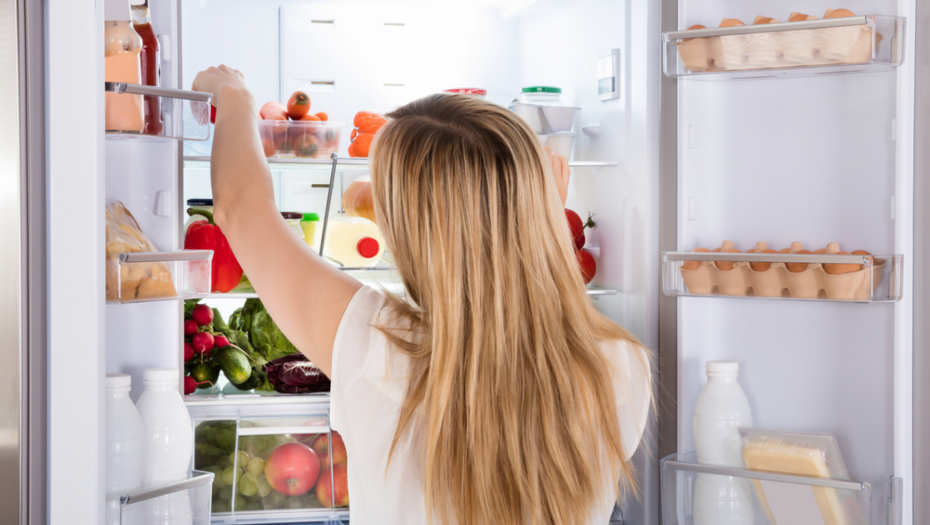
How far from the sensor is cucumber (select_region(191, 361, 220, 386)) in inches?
67.0

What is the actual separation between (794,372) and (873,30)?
0.69m

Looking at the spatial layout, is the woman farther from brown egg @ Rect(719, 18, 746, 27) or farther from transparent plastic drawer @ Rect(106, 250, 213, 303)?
brown egg @ Rect(719, 18, 746, 27)

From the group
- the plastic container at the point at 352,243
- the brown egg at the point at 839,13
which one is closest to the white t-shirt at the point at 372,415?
the plastic container at the point at 352,243

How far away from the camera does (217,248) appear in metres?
1.62

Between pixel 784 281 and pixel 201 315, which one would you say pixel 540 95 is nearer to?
pixel 784 281

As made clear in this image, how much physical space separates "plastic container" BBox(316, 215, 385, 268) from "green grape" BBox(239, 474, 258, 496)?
1.75 feet

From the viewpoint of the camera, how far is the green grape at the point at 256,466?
1.69 meters

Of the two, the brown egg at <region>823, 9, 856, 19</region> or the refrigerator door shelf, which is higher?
the brown egg at <region>823, 9, 856, 19</region>

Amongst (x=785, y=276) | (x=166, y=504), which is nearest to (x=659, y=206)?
(x=785, y=276)

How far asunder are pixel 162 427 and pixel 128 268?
0.92 feet

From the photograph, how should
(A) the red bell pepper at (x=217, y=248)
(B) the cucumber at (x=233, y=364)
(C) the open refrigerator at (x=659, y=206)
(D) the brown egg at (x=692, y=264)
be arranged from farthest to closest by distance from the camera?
(B) the cucumber at (x=233, y=364)
(A) the red bell pepper at (x=217, y=248)
(D) the brown egg at (x=692, y=264)
(C) the open refrigerator at (x=659, y=206)

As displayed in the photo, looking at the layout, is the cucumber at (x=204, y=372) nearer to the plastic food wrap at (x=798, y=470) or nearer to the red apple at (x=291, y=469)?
the red apple at (x=291, y=469)

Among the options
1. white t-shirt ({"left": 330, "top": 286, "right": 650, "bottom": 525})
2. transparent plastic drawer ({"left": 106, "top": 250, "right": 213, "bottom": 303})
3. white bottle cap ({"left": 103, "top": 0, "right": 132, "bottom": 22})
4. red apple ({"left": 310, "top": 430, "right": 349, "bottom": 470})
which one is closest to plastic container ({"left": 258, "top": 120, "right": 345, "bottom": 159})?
transparent plastic drawer ({"left": 106, "top": 250, "right": 213, "bottom": 303})

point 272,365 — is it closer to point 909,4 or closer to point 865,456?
point 865,456
